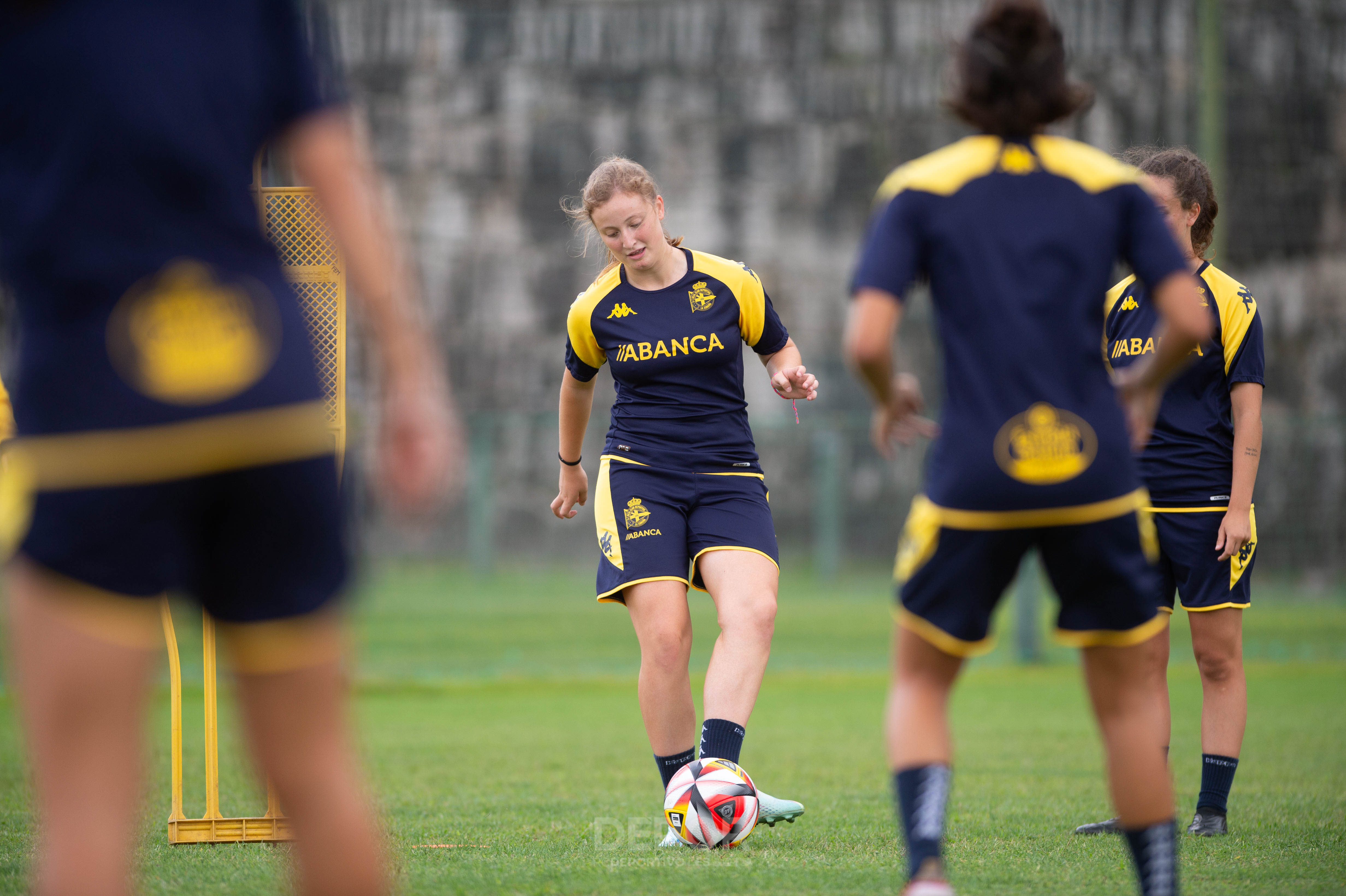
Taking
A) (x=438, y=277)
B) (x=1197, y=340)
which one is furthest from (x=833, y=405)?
(x=1197, y=340)

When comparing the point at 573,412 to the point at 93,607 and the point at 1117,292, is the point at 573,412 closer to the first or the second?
the point at 1117,292

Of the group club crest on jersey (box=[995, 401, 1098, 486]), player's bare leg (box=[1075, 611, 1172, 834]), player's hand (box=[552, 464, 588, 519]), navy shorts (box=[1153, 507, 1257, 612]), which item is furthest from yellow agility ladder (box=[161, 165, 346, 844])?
navy shorts (box=[1153, 507, 1257, 612])

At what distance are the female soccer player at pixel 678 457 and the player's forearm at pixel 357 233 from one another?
8.77 feet

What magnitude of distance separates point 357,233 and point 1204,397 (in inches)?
157

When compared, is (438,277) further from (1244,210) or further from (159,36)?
(159,36)

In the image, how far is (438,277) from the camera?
65.0 ft

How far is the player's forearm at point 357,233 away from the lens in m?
2.10

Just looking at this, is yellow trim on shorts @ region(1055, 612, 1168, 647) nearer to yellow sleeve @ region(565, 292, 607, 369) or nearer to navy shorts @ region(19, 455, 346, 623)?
navy shorts @ region(19, 455, 346, 623)

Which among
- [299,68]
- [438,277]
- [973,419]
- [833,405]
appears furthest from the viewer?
[438,277]

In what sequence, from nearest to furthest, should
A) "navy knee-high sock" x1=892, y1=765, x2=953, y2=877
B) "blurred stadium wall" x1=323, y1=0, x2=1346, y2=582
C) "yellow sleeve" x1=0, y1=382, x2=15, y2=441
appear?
1. "navy knee-high sock" x1=892, y1=765, x2=953, y2=877
2. "yellow sleeve" x1=0, y1=382, x2=15, y2=441
3. "blurred stadium wall" x1=323, y1=0, x2=1346, y2=582

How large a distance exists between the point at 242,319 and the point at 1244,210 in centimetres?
1956

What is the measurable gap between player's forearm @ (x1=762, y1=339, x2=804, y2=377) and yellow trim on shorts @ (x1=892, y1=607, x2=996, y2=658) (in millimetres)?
1971

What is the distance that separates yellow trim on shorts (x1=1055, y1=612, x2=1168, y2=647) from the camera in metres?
2.97

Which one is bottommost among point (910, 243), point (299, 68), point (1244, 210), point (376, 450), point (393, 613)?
point (393, 613)
